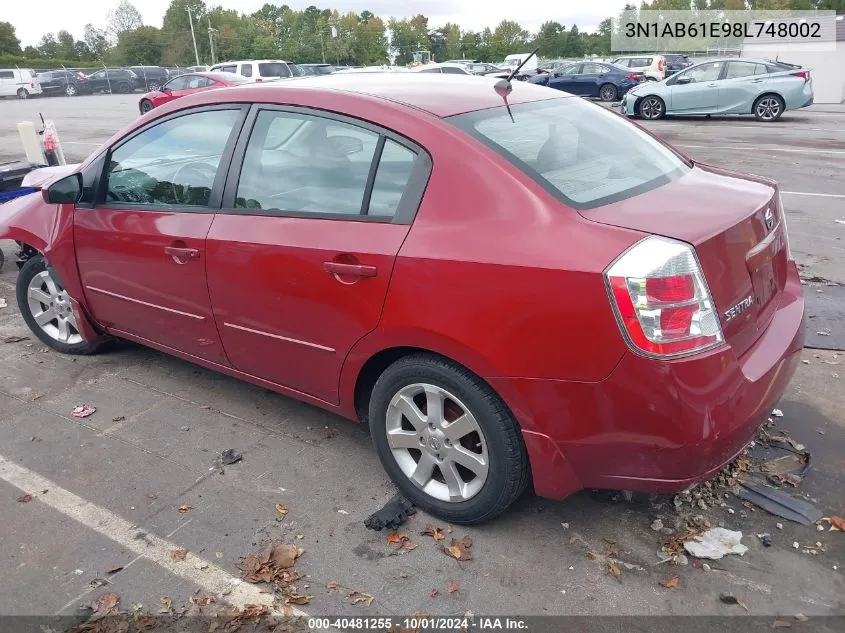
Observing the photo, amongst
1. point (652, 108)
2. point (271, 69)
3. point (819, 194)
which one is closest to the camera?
point (819, 194)

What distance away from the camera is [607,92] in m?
26.3

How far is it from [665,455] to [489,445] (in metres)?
0.65

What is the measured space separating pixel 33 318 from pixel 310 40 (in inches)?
3031

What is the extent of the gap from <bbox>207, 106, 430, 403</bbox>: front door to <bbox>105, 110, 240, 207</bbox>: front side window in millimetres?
221

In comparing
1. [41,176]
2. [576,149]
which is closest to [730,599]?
[576,149]

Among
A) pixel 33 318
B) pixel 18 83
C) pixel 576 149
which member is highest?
pixel 576 149

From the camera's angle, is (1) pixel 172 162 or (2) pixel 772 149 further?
(2) pixel 772 149

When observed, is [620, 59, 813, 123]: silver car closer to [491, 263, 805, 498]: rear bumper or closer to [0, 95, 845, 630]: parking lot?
[0, 95, 845, 630]: parking lot

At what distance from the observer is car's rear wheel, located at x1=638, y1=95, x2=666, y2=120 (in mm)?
18484

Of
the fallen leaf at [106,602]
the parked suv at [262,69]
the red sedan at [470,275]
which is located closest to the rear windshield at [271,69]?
the parked suv at [262,69]

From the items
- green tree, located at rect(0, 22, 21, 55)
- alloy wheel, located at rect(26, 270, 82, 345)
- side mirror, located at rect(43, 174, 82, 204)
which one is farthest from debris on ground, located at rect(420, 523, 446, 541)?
green tree, located at rect(0, 22, 21, 55)

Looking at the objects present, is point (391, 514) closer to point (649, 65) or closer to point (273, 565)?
point (273, 565)

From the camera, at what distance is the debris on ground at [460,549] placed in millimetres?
2852

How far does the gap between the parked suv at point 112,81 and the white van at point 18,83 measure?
321 centimetres
